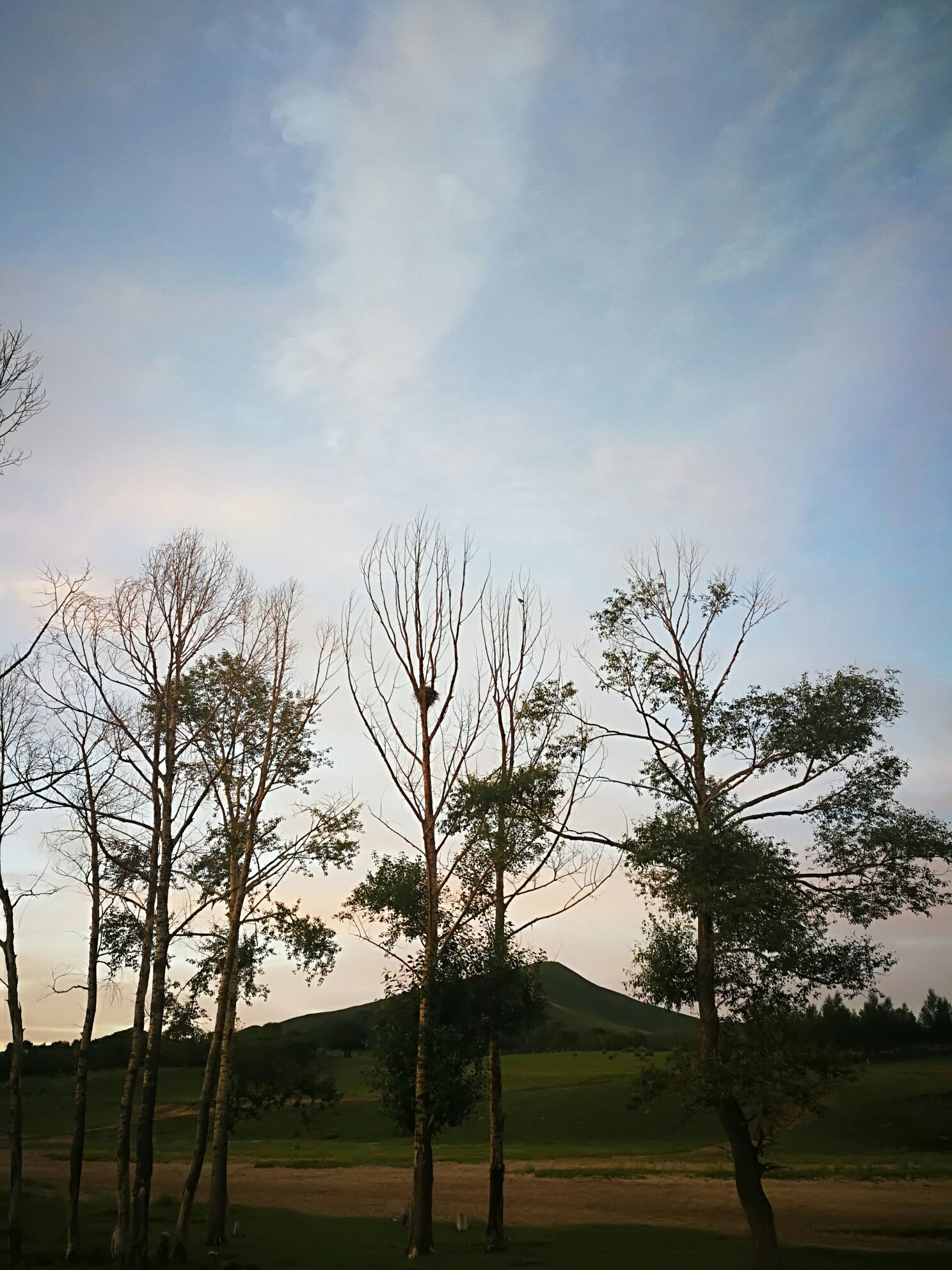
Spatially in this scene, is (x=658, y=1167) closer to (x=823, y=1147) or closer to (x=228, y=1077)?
(x=823, y=1147)

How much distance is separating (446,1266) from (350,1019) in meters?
77.4

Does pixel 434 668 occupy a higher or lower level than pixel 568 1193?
higher

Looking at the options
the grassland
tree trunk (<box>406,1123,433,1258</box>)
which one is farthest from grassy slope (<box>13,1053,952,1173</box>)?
tree trunk (<box>406,1123,433,1258</box>)

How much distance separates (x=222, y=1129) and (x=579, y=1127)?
64.5 meters

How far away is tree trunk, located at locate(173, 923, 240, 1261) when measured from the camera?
2691 cm

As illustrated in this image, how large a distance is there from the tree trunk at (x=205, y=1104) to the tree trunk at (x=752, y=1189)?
14.6 meters

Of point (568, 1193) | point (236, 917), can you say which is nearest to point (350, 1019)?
point (568, 1193)

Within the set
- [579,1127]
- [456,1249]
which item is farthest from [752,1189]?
[579,1127]

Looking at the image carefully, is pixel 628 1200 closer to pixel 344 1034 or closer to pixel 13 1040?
pixel 13 1040

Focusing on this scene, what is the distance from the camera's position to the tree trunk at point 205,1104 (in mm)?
26906

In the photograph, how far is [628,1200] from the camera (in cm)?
4453

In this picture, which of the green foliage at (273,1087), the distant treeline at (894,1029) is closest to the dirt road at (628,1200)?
the green foliage at (273,1087)

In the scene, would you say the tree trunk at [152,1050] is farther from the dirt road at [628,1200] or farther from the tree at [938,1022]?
the tree at [938,1022]

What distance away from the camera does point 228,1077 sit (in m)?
29.4
